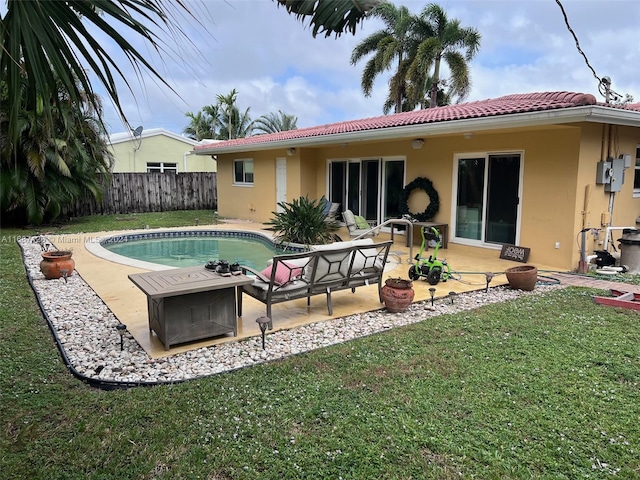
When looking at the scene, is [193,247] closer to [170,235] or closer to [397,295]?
[170,235]

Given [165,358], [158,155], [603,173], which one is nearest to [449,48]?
[158,155]

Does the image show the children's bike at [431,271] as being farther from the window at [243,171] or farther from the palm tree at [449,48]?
the palm tree at [449,48]

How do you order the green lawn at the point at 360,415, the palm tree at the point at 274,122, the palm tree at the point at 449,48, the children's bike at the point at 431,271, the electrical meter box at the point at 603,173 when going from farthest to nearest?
the palm tree at the point at 274,122
the palm tree at the point at 449,48
the electrical meter box at the point at 603,173
the children's bike at the point at 431,271
the green lawn at the point at 360,415

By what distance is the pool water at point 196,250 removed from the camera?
427 inches

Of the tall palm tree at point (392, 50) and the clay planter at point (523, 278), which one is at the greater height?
the tall palm tree at point (392, 50)

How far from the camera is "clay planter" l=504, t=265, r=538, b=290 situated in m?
7.07

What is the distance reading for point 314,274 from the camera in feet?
18.3

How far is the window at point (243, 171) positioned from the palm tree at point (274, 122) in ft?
83.2

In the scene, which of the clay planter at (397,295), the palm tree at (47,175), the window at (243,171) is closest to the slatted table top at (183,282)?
the clay planter at (397,295)

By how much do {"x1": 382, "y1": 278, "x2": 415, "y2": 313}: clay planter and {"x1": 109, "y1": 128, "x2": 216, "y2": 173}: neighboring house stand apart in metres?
21.2

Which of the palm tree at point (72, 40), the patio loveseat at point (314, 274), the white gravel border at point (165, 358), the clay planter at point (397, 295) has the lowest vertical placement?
the white gravel border at point (165, 358)

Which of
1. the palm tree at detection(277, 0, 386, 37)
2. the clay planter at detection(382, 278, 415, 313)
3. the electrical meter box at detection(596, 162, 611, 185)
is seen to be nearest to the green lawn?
the clay planter at detection(382, 278, 415, 313)

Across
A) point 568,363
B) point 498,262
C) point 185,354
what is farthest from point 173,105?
point 498,262

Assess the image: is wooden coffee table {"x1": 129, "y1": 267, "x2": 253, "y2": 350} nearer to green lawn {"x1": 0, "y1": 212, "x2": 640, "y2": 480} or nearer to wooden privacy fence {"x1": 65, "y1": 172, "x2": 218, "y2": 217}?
green lawn {"x1": 0, "y1": 212, "x2": 640, "y2": 480}
